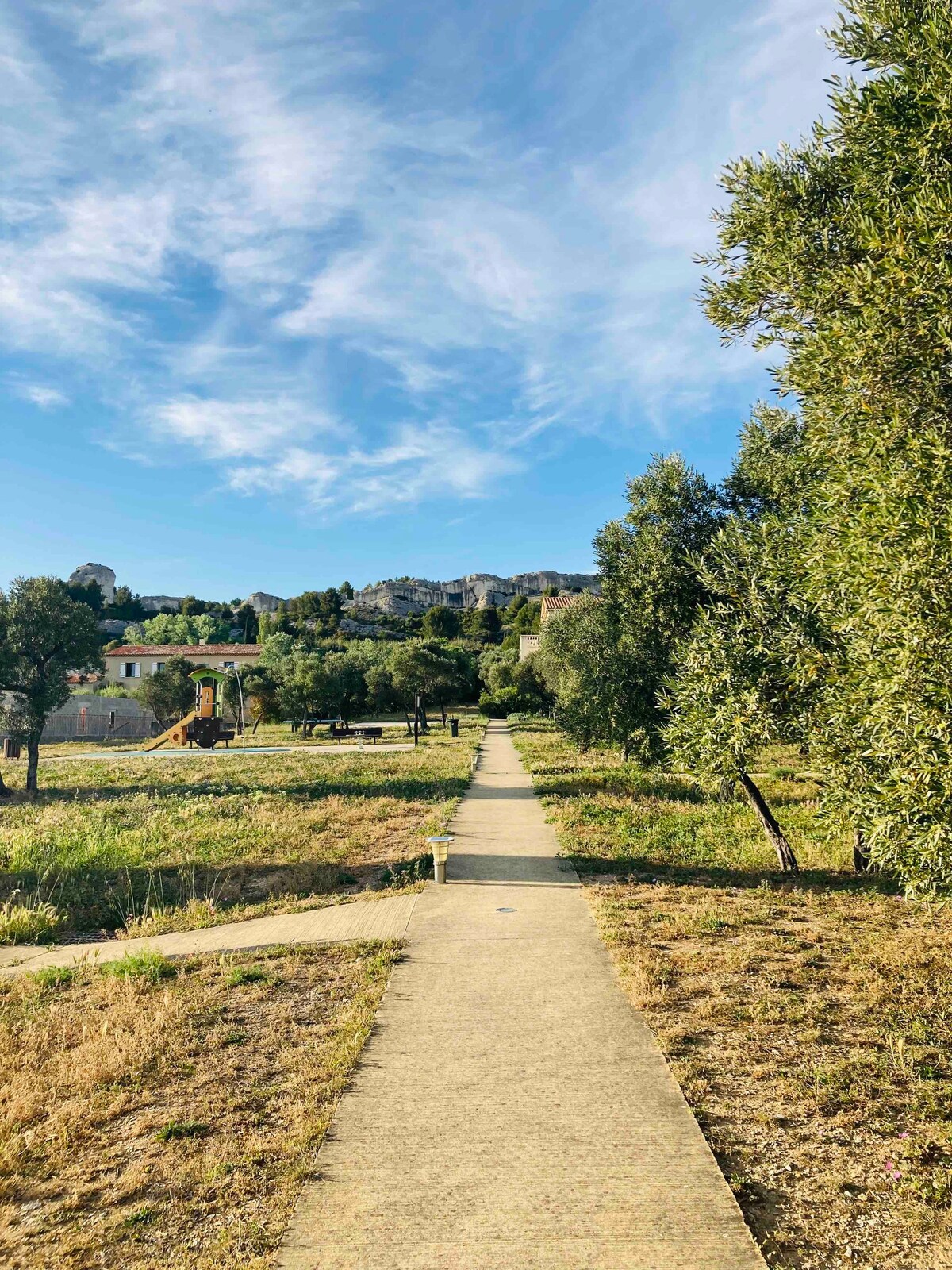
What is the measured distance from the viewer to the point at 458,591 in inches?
7333

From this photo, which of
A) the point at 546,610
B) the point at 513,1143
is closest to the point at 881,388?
the point at 513,1143

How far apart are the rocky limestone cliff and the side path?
457ft

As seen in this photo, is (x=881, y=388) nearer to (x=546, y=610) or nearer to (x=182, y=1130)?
(x=182, y=1130)

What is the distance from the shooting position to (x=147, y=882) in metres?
13.0

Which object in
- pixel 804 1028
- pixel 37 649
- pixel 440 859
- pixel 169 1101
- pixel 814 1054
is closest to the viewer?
pixel 169 1101

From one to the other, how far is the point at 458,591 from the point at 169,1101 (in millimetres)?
181444

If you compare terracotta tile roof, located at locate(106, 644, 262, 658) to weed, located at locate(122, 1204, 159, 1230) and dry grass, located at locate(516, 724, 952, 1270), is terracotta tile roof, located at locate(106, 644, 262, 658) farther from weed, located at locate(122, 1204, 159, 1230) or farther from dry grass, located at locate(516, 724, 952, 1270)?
weed, located at locate(122, 1204, 159, 1230)

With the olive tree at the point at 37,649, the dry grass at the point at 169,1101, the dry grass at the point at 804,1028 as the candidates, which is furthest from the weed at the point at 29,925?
the olive tree at the point at 37,649

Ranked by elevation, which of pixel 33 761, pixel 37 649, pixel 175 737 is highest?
pixel 37 649

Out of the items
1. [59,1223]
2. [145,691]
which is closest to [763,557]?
[59,1223]

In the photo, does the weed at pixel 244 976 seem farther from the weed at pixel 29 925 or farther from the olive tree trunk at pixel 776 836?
the olive tree trunk at pixel 776 836

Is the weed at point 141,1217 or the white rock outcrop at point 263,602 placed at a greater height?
the white rock outcrop at point 263,602

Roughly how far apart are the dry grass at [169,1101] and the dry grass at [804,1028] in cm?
262

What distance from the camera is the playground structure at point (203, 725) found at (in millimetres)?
42219
